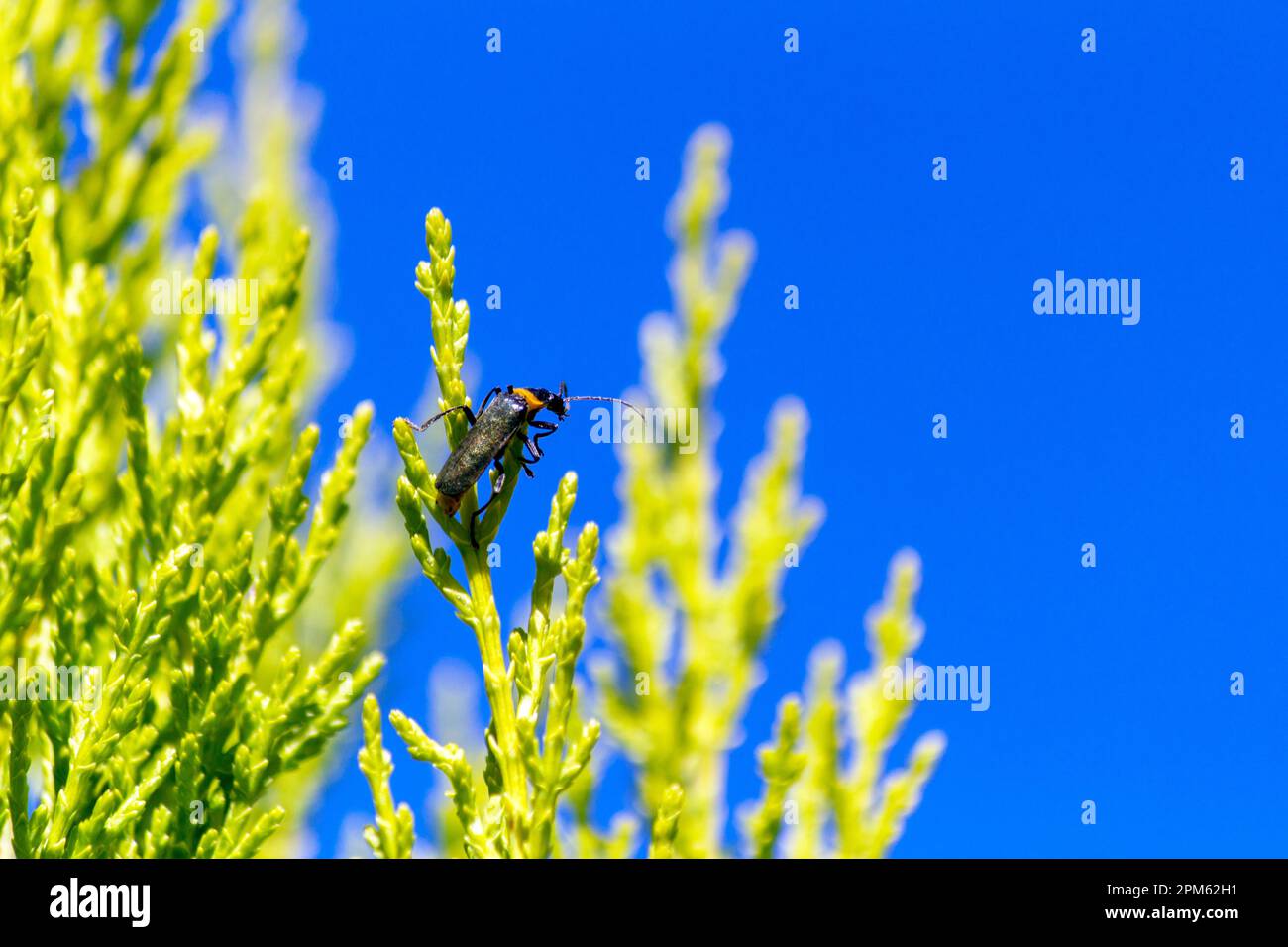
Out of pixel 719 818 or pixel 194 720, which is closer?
pixel 194 720

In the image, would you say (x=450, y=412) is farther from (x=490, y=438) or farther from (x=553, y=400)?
(x=553, y=400)

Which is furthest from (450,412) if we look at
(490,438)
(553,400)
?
(553,400)

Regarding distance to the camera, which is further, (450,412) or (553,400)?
(553,400)

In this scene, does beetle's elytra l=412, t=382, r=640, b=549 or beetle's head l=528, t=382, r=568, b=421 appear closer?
beetle's elytra l=412, t=382, r=640, b=549

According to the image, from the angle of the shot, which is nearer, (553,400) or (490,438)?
(490,438)

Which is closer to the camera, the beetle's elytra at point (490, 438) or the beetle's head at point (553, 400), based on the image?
the beetle's elytra at point (490, 438)
